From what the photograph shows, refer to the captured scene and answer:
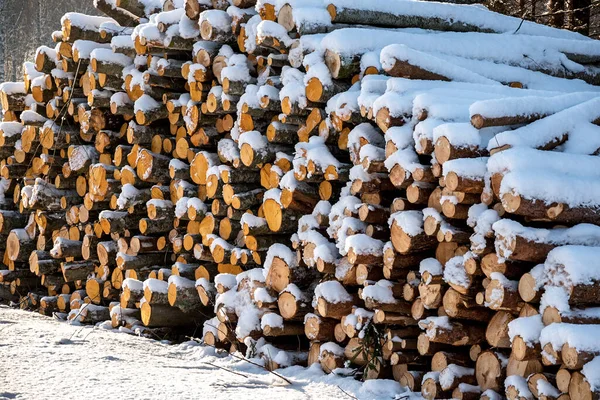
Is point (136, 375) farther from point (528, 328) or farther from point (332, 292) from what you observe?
point (528, 328)

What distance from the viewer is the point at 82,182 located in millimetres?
7539

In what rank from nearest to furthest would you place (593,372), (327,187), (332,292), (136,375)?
(593,372), (136,375), (332,292), (327,187)

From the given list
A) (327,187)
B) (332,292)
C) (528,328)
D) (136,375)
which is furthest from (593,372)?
(136,375)

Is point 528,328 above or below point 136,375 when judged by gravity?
above

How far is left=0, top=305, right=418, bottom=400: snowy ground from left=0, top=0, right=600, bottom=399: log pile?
7.5 inches

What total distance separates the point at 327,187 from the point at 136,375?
5.45 feet

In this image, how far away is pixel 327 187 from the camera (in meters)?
5.24

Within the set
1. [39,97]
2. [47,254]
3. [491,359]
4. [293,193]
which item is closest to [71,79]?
[39,97]

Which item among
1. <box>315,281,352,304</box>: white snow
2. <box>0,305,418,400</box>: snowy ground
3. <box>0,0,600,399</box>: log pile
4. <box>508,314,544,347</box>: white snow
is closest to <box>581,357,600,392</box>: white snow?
<box>0,0,600,399</box>: log pile

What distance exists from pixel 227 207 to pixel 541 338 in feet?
9.34

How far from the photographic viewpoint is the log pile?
3.93 m

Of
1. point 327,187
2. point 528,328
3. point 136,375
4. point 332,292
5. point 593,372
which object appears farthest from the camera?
point 327,187

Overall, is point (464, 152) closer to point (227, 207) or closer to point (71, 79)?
point (227, 207)

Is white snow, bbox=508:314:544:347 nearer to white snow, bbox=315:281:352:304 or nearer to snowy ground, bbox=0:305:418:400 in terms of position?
snowy ground, bbox=0:305:418:400
